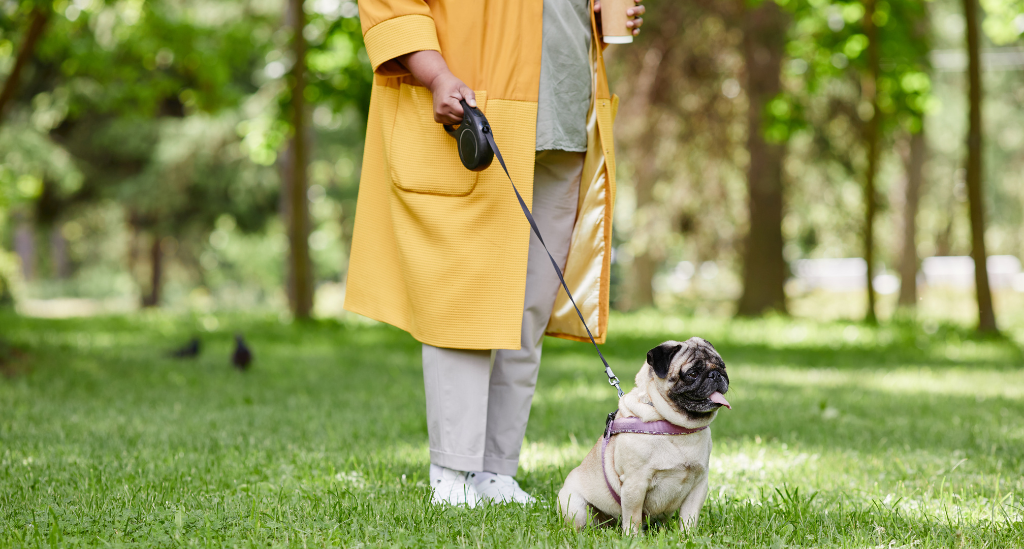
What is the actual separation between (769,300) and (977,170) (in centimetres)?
352

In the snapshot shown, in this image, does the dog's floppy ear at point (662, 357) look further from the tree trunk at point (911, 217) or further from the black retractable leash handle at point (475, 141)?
the tree trunk at point (911, 217)

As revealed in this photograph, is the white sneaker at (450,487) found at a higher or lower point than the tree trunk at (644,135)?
lower

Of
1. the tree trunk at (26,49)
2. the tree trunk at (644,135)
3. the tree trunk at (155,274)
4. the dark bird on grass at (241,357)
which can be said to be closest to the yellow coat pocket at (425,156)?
the dark bird on grass at (241,357)

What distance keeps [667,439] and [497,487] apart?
81cm

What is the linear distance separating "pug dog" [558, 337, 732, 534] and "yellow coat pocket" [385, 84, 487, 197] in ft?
2.77

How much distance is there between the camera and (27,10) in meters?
7.37

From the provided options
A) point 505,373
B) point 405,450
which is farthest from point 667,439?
point 405,450

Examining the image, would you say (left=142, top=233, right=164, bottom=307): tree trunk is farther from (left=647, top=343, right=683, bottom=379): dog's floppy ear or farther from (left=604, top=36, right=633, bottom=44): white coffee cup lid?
(left=647, top=343, right=683, bottom=379): dog's floppy ear

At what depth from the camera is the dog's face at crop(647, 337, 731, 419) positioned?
7.37ft

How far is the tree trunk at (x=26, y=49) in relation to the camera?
7.45m

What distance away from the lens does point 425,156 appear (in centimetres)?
270

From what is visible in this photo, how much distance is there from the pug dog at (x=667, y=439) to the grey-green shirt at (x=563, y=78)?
0.82 m

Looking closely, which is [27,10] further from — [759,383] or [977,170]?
[977,170]

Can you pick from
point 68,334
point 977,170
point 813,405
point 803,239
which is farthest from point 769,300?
point 68,334
